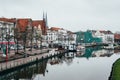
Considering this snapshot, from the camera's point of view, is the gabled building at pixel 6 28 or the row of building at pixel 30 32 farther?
the gabled building at pixel 6 28

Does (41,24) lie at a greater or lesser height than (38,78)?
greater

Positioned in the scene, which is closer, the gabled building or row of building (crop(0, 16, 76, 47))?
row of building (crop(0, 16, 76, 47))

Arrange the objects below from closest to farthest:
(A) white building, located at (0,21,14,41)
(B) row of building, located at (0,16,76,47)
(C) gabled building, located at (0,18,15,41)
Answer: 1. (A) white building, located at (0,21,14,41)
2. (B) row of building, located at (0,16,76,47)
3. (C) gabled building, located at (0,18,15,41)

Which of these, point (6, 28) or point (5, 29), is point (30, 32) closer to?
point (6, 28)

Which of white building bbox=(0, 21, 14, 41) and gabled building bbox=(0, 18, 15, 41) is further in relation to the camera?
gabled building bbox=(0, 18, 15, 41)

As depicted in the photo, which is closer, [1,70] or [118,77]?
[118,77]

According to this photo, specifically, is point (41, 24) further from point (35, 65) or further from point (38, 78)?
point (38, 78)

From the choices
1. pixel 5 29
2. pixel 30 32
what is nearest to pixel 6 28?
pixel 5 29

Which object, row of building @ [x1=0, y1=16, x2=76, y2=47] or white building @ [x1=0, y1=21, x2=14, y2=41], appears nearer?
white building @ [x1=0, y1=21, x2=14, y2=41]

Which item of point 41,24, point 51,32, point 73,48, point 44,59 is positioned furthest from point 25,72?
point 51,32

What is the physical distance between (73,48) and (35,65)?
57.1m

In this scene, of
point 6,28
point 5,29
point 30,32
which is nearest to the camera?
point 5,29

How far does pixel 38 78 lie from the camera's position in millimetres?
45156

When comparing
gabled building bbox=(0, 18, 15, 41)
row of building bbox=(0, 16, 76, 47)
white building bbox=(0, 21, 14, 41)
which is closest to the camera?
white building bbox=(0, 21, 14, 41)
